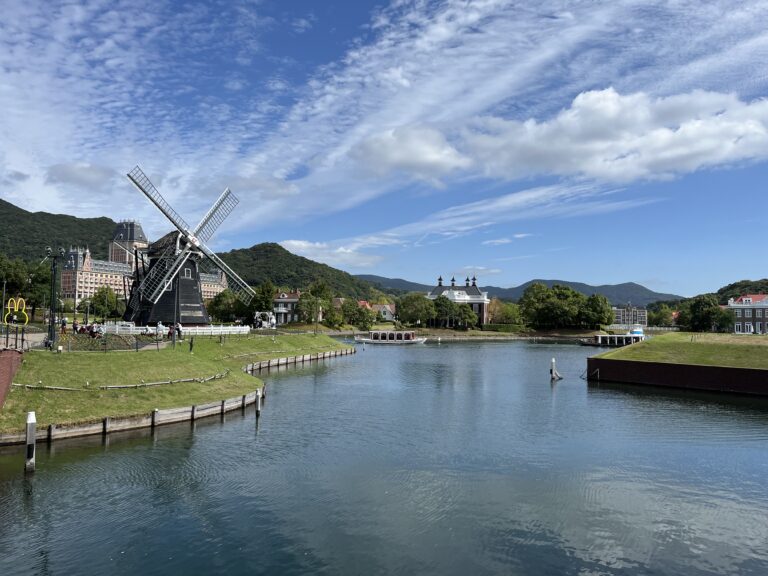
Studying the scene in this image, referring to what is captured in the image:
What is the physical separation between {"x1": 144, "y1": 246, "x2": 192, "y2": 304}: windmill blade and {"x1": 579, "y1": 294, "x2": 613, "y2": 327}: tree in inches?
5073

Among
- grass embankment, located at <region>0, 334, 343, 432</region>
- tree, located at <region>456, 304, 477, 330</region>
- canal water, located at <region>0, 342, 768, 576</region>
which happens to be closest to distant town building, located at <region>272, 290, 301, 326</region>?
tree, located at <region>456, 304, 477, 330</region>

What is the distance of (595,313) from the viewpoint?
16638cm

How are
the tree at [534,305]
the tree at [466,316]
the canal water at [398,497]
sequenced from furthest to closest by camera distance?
the tree at [466,316] → the tree at [534,305] → the canal water at [398,497]

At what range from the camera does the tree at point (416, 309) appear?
170625mm

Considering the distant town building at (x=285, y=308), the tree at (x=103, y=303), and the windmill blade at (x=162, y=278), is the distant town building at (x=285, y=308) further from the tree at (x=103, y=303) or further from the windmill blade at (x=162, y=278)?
the windmill blade at (x=162, y=278)

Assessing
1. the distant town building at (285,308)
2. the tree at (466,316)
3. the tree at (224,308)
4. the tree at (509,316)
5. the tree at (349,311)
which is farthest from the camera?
the tree at (509,316)

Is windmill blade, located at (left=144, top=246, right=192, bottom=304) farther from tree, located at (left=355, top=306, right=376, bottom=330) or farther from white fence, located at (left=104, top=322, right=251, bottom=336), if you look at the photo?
tree, located at (left=355, top=306, right=376, bottom=330)

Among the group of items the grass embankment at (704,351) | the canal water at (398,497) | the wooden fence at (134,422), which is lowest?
the canal water at (398,497)

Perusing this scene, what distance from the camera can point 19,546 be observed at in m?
18.5

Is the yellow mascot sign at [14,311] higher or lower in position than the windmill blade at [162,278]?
lower

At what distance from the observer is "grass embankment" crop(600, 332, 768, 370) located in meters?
55.0

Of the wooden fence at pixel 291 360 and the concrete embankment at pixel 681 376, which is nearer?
the concrete embankment at pixel 681 376

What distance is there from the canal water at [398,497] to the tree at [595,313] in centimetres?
12814

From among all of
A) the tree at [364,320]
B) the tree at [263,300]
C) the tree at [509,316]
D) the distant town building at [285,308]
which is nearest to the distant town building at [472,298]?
the tree at [509,316]
